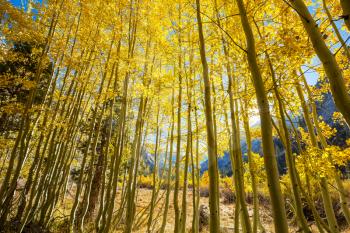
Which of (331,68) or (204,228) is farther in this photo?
(204,228)

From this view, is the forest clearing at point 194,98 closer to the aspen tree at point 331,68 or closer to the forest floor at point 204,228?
the aspen tree at point 331,68

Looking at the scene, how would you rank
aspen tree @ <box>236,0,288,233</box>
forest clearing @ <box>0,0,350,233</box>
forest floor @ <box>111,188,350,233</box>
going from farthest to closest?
forest floor @ <box>111,188,350,233</box> → forest clearing @ <box>0,0,350,233</box> → aspen tree @ <box>236,0,288,233</box>

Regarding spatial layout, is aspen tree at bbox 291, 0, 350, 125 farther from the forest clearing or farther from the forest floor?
the forest floor

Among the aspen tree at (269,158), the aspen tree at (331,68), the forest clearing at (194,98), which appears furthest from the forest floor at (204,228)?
the aspen tree at (331,68)

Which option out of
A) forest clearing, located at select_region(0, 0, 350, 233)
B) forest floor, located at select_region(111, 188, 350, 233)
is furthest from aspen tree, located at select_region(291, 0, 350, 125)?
forest floor, located at select_region(111, 188, 350, 233)

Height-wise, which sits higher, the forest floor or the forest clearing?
the forest clearing

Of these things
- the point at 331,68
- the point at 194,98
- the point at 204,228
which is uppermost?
the point at 194,98

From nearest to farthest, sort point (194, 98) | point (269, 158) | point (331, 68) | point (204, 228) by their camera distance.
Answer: point (331, 68)
point (269, 158)
point (194, 98)
point (204, 228)

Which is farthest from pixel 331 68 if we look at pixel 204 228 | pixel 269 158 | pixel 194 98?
pixel 204 228

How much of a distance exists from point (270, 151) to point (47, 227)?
7.37 metres

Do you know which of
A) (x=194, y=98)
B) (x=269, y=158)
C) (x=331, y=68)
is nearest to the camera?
(x=331, y=68)

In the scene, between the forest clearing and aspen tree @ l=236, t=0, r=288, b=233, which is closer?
aspen tree @ l=236, t=0, r=288, b=233

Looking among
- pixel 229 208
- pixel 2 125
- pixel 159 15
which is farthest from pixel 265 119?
pixel 229 208

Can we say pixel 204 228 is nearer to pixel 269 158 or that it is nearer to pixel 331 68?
pixel 269 158
